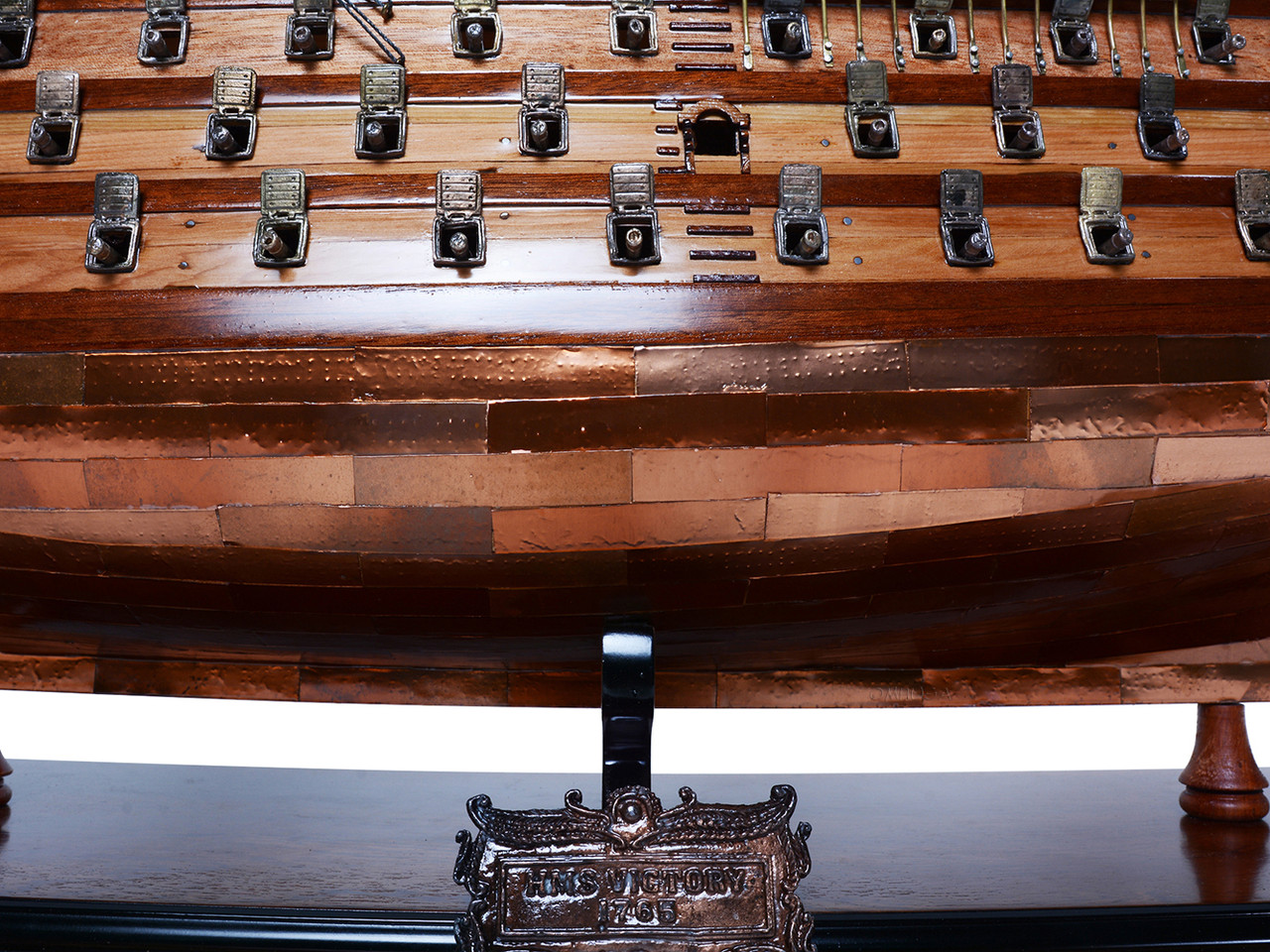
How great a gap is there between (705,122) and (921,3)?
439mm

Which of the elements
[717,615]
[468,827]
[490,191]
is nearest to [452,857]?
[468,827]

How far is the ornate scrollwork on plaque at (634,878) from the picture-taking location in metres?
1.49

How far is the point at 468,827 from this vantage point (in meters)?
2.15

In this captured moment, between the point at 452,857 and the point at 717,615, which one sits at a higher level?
the point at 717,615

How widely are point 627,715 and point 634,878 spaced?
0.28 m

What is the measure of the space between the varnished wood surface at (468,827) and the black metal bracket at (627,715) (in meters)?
0.31

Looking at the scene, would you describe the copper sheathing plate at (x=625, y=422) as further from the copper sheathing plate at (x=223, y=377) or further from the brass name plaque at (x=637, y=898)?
the brass name plaque at (x=637, y=898)

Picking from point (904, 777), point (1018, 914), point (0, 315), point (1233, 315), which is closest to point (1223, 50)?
point (1233, 315)

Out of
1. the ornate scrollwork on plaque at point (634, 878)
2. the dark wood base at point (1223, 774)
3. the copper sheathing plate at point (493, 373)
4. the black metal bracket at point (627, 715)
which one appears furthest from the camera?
the dark wood base at point (1223, 774)

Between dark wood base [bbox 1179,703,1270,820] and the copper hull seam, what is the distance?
1.87ft

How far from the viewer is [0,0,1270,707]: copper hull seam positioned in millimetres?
1650

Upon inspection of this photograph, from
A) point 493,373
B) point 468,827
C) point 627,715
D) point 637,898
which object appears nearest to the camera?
point 637,898

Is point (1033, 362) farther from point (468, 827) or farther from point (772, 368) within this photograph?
point (468, 827)

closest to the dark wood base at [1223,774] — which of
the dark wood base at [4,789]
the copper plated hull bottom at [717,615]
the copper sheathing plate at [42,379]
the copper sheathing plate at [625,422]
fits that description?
the copper plated hull bottom at [717,615]
